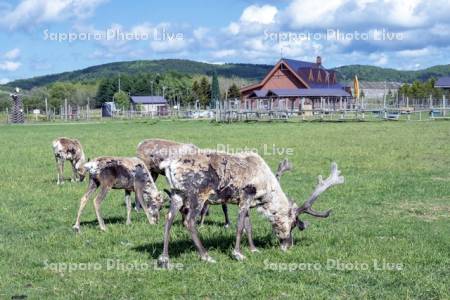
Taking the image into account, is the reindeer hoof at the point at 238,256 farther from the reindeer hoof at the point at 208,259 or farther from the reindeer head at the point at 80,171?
the reindeer head at the point at 80,171

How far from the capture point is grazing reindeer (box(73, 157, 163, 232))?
1155 centimetres

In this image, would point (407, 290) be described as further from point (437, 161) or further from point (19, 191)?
point (437, 161)

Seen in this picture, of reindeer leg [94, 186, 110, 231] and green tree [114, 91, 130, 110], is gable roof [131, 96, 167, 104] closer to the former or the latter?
green tree [114, 91, 130, 110]

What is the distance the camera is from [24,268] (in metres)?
8.79

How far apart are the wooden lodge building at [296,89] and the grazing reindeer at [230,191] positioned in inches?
2730

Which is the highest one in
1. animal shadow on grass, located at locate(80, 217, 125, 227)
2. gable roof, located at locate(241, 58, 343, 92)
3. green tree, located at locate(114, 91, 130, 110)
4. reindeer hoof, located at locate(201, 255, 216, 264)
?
gable roof, located at locate(241, 58, 343, 92)

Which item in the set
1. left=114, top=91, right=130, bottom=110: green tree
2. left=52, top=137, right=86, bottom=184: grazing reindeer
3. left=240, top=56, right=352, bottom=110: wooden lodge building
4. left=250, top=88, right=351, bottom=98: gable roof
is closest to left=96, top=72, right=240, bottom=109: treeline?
left=114, top=91, right=130, bottom=110: green tree

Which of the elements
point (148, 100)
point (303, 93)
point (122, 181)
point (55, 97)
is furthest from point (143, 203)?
point (55, 97)

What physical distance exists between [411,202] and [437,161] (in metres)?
8.52

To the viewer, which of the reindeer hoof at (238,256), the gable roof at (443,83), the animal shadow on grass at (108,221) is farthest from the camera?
the gable roof at (443,83)

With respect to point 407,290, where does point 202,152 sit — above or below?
above

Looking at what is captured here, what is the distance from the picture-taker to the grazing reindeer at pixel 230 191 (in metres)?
9.01

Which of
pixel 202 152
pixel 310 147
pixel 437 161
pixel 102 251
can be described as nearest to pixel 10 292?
pixel 102 251

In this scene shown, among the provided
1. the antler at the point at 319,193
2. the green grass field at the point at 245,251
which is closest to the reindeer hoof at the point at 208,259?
the green grass field at the point at 245,251
